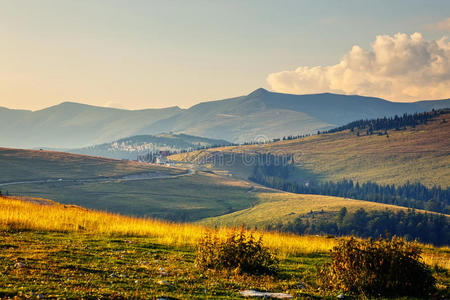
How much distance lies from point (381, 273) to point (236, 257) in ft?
17.7

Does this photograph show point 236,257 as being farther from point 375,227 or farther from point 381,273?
point 375,227

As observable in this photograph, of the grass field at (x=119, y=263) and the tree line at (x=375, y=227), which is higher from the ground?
the grass field at (x=119, y=263)

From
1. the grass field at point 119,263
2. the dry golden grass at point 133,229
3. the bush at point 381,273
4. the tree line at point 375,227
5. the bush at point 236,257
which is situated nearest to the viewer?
the grass field at point 119,263

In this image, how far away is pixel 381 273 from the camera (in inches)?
554

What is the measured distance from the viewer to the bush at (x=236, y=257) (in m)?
16.7

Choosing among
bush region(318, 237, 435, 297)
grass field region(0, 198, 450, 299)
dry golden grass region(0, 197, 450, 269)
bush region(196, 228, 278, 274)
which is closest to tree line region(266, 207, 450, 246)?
dry golden grass region(0, 197, 450, 269)

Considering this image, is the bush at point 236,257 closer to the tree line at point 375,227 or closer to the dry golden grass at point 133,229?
the dry golden grass at point 133,229

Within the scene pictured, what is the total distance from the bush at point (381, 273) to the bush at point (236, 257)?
2878mm

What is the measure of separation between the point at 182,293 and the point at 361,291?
5771 millimetres

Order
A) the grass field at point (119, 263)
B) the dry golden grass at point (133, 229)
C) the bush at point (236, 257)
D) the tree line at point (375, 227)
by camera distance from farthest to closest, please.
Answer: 1. the tree line at point (375, 227)
2. the dry golden grass at point (133, 229)
3. the bush at point (236, 257)
4. the grass field at point (119, 263)

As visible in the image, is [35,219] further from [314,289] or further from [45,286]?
[314,289]

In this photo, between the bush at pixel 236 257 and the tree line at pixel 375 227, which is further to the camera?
the tree line at pixel 375 227

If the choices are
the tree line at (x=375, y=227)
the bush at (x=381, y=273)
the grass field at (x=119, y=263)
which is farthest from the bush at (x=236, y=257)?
the tree line at (x=375, y=227)

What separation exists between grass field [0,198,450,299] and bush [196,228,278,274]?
66 centimetres
